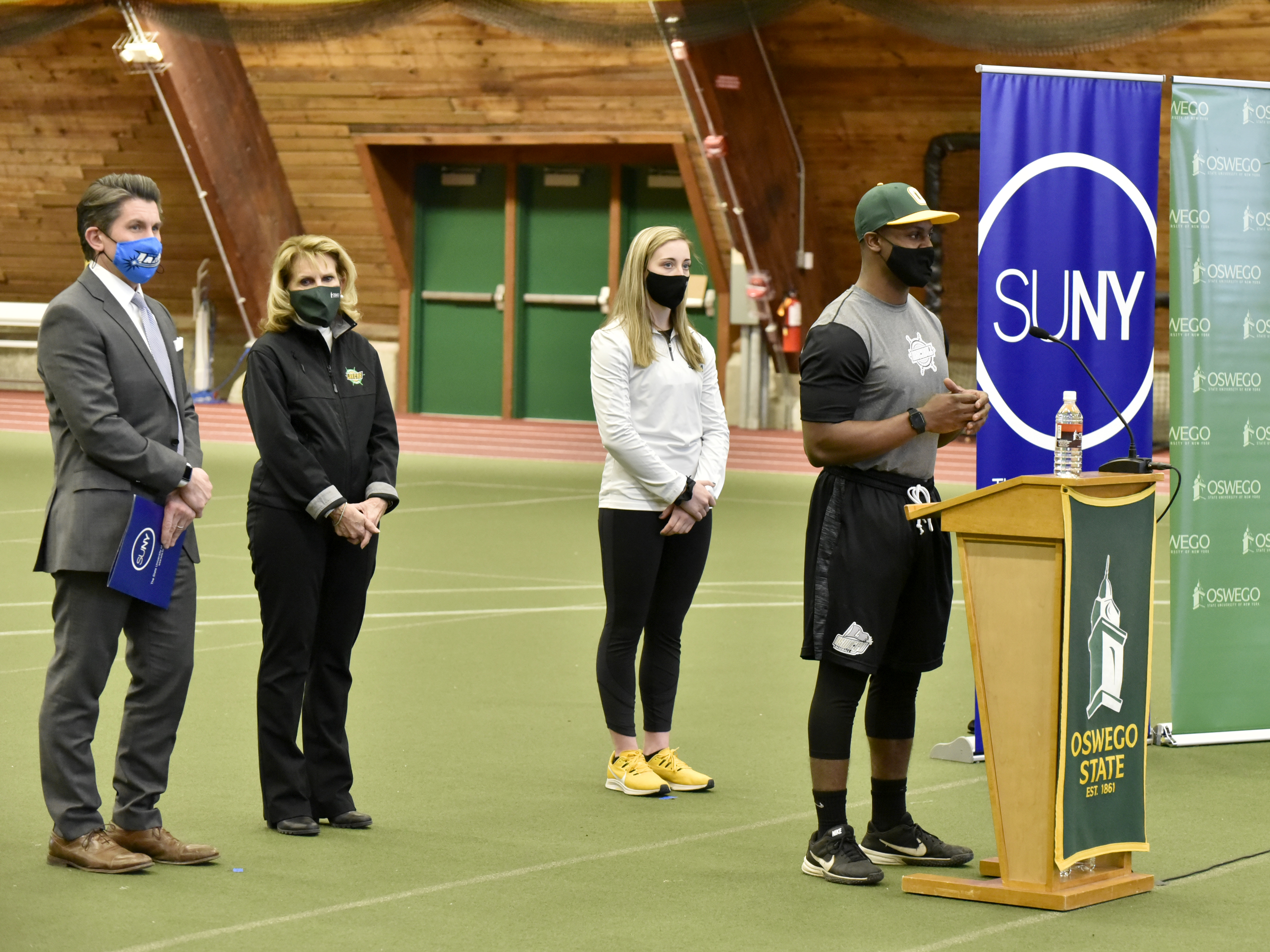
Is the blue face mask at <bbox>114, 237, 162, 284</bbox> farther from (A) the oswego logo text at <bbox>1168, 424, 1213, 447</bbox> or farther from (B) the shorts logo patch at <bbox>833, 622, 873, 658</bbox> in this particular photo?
(A) the oswego logo text at <bbox>1168, 424, 1213, 447</bbox>

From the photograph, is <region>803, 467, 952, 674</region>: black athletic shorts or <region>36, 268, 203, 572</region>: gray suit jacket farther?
<region>803, 467, 952, 674</region>: black athletic shorts

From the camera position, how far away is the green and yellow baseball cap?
4.32 meters

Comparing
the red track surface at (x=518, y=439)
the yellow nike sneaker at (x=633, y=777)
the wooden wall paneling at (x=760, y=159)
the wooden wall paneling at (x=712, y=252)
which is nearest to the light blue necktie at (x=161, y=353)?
the yellow nike sneaker at (x=633, y=777)

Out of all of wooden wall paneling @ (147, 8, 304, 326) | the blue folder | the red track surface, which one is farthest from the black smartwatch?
wooden wall paneling @ (147, 8, 304, 326)

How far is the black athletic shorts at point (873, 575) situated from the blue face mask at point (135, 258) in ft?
5.38

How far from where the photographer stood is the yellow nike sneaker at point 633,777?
5.16 metres

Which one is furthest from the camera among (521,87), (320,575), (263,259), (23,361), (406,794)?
(23,361)

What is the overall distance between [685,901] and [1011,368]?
2171 mm

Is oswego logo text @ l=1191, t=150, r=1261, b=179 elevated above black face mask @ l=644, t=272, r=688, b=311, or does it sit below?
above

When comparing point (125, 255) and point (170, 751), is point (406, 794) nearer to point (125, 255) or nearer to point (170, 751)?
point (170, 751)

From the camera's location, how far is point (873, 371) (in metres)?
4.30

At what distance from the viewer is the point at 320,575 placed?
470 centimetres

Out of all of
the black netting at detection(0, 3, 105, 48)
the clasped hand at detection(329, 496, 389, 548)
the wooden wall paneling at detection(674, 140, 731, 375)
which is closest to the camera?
the clasped hand at detection(329, 496, 389, 548)

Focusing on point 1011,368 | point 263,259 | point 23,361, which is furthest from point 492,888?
point 23,361
